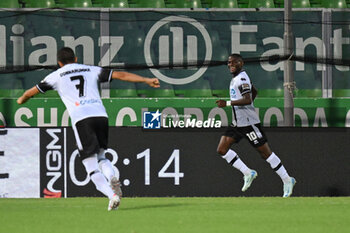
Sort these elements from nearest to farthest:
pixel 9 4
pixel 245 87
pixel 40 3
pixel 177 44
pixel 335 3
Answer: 1. pixel 245 87
2. pixel 177 44
3. pixel 9 4
4. pixel 40 3
5. pixel 335 3

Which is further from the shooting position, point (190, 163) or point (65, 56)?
point (190, 163)

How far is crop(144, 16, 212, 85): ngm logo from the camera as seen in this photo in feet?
39.8

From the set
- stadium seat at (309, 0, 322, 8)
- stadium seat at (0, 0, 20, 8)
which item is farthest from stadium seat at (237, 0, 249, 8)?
stadium seat at (0, 0, 20, 8)

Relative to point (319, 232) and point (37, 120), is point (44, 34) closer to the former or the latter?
point (37, 120)

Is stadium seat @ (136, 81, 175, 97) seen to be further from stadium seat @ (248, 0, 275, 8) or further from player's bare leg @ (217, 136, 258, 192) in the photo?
stadium seat @ (248, 0, 275, 8)

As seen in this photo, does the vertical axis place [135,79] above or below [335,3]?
below

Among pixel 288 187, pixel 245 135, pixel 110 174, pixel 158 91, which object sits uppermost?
pixel 158 91

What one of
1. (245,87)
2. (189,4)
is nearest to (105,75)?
(245,87)

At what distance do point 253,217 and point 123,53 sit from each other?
5.67 metres

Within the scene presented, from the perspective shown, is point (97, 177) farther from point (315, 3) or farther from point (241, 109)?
point (315, 3)

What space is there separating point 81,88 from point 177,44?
4.84 metres

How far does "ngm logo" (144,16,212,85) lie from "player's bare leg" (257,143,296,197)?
2.56m

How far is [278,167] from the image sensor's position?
9.80 m

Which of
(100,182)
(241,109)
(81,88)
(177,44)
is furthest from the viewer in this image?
(177,44)
